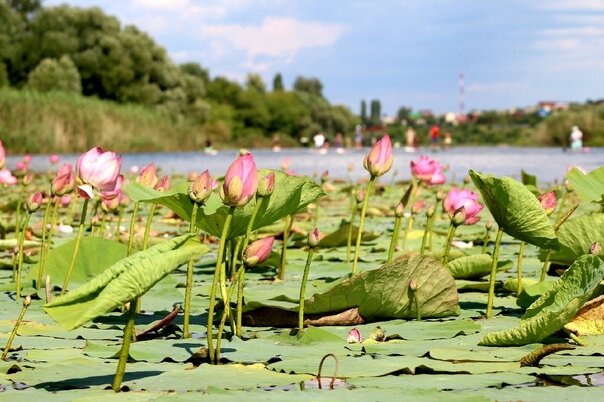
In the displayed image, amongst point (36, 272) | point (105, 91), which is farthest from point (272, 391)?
point (105, 91)

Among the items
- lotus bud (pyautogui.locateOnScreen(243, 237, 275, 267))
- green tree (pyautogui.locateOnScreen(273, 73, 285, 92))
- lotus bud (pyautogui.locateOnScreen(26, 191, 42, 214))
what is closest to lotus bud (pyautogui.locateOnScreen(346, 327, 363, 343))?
lotus bud (pyautogui.locateOnScreen(243, 237, 275, 267))

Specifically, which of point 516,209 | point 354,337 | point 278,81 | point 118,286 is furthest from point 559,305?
point 278,81

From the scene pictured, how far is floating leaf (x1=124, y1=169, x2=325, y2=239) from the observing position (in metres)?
1.84

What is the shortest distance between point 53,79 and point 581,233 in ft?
106

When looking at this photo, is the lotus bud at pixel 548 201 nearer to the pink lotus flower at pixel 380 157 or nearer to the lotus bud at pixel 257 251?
the pink lotus flower at pixel 380 157

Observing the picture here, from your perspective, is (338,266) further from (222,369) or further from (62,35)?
(62,35)

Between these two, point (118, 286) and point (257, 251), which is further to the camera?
point (257, 251)

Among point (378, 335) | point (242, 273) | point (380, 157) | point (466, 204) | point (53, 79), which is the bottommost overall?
point (378, 335)

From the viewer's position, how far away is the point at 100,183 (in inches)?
79.7

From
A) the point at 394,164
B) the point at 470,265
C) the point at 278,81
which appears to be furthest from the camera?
the point at 278,81

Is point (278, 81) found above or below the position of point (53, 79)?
above

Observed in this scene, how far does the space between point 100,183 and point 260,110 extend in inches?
2387

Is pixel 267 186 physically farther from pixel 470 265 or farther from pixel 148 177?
pixel 470 265

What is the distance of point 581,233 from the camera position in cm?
235
